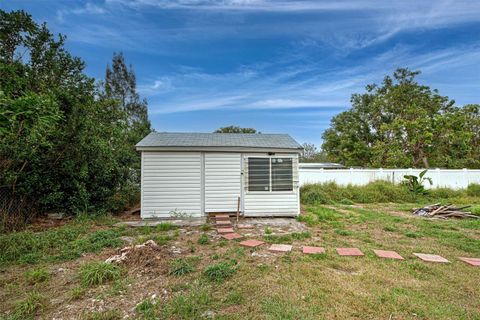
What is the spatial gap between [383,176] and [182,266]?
37.5ft

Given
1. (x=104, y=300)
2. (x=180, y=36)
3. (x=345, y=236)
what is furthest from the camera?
(x=180, y=36)

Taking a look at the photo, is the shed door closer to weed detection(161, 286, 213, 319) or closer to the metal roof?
the metal roof

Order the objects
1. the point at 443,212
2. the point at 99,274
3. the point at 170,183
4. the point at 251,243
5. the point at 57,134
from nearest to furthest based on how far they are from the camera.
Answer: the point at 99,274, the point at 251,243, the point at 57,134, the point at 170,183, the point at 443,212

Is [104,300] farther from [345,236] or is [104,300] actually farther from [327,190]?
[327,190]

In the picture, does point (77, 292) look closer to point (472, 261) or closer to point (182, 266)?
point (182, 266)

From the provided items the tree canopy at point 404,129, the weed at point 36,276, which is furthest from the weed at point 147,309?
the tree canopy at point 404,129

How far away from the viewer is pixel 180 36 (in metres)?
8.77

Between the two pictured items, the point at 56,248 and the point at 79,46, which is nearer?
the point at 56,248

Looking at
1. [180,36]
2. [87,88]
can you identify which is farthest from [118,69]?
[87,88]

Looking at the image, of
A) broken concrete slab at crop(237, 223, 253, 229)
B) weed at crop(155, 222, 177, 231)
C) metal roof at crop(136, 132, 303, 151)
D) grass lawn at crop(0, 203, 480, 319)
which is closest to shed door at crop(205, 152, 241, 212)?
metal roof at crop(136, 132, 303, 151)

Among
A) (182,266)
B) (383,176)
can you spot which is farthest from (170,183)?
(383,176)

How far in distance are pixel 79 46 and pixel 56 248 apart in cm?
654

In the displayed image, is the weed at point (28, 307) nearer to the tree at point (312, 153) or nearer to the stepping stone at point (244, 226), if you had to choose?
the stepping stone at point (244, 226)

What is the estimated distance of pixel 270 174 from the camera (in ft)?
22.3
